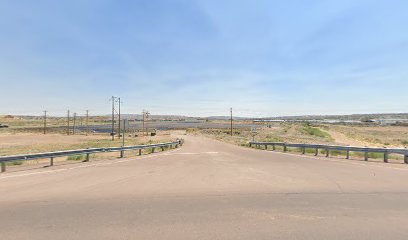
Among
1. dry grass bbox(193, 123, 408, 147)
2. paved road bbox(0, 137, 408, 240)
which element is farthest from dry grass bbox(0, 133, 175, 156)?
paved road bbox(0, 137, 408, 240)

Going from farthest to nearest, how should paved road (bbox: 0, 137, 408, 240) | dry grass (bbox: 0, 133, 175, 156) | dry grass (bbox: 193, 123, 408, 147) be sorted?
dry grass (bbox: 193, 123, 408, 147), dry grass (bbox: 0, 133, 175, 156), paved road (bbox: 0, 137, 408, 240)

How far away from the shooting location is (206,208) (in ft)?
27.5

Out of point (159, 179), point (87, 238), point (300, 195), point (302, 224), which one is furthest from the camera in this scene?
point (159, 179)

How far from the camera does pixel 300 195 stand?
10055mm

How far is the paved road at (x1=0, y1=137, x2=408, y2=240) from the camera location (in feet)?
21.3

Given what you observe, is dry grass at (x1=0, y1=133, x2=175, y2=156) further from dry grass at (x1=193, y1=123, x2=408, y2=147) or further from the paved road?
the paved road

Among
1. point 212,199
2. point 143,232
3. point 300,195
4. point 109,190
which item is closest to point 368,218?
point 300,195

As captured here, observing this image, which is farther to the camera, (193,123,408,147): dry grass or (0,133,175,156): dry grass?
(193,123,408,147): dry grass

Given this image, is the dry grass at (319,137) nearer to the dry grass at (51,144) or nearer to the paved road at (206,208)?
the dry grass at (51,144)

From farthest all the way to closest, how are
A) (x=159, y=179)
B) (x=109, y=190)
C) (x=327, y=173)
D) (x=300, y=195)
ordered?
(x=327, y=173), (x=159, y=179), (x=109, y=190), (x=300, y=195)

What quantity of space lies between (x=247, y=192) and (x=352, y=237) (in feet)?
14.9

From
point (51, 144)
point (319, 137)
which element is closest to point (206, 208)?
point (51, 144)

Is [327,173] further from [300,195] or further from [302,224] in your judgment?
[302,224]

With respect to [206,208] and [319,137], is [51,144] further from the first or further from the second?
[206,208]
